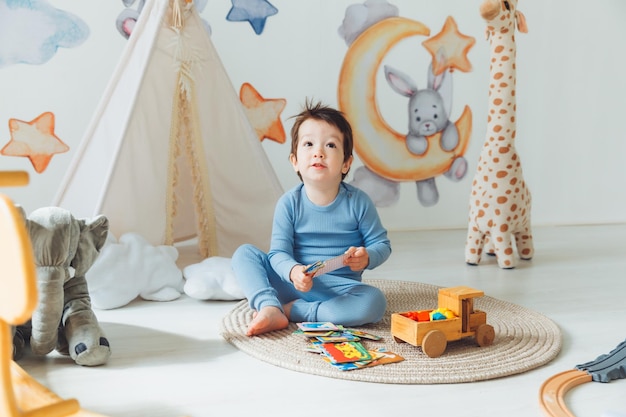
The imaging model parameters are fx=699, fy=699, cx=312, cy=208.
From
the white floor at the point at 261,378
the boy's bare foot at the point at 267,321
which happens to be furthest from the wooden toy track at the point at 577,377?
the boy's bare foot at the point at 267,321

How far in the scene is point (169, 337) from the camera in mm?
1567

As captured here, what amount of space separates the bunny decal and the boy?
1.29 meters

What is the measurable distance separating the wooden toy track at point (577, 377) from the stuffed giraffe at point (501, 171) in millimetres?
875

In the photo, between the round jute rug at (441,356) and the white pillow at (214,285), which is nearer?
the round jute rug at (441,356)

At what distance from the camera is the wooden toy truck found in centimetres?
142

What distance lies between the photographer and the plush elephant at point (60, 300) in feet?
4.43

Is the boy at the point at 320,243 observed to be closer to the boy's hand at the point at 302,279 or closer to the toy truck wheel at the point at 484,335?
the boy's hand at the point at 302,279

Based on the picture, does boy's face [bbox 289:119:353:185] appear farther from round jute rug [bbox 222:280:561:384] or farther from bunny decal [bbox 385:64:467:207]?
bunny decal [bbox 385:64:467:207]

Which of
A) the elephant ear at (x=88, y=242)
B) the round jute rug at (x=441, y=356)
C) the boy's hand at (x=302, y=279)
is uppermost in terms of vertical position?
the elephant ear at (x=88, y=242)

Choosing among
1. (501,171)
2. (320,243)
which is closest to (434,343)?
(320,243)

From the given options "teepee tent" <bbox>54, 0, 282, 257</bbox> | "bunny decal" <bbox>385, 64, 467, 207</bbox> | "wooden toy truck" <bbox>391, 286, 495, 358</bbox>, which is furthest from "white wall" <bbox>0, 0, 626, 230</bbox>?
"wooden toy truck" <bbox>391, 286, 495, 358</bbox>

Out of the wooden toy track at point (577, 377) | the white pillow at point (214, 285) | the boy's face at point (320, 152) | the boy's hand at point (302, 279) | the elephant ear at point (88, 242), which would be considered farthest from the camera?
the white pillow at point (214, 285)

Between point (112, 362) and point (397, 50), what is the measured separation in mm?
1992

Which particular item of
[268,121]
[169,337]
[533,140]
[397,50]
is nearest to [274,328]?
[169,337]
